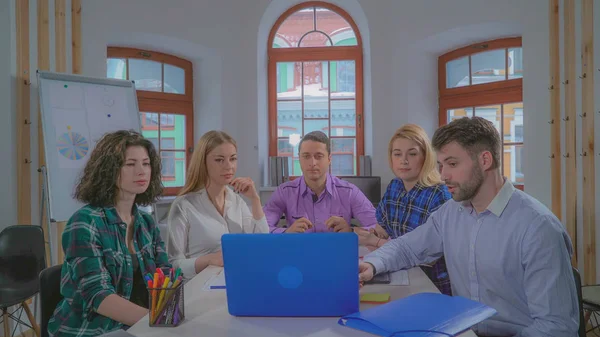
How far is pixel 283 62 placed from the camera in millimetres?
4828

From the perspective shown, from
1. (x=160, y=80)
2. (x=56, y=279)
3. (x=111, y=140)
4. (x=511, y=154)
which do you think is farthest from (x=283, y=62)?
(x=56, y=279)

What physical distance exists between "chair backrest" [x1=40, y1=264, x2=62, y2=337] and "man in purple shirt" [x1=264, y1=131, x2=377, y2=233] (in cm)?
134

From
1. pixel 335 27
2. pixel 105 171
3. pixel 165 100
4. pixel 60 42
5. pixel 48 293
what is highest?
pixel 335 27

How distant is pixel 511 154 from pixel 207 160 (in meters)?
3.27

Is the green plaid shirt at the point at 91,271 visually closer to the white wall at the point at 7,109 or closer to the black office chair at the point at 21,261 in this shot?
the black office chair at the point at 21,261

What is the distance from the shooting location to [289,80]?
4859 millimetres

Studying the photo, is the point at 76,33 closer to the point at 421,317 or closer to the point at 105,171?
the point at 105,171

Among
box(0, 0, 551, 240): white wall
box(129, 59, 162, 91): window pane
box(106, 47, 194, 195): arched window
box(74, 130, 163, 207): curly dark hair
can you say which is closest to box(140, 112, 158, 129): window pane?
box(106, 47, 194, 195): arched window

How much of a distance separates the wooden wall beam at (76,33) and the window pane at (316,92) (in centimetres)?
217

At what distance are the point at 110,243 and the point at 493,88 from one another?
385 cm

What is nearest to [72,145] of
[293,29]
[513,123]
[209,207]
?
[209,207]

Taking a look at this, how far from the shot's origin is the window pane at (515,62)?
415 centimetres

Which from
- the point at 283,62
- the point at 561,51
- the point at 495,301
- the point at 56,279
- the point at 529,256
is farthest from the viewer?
the point at 283,62

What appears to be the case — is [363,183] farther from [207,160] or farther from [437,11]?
[207,160]
